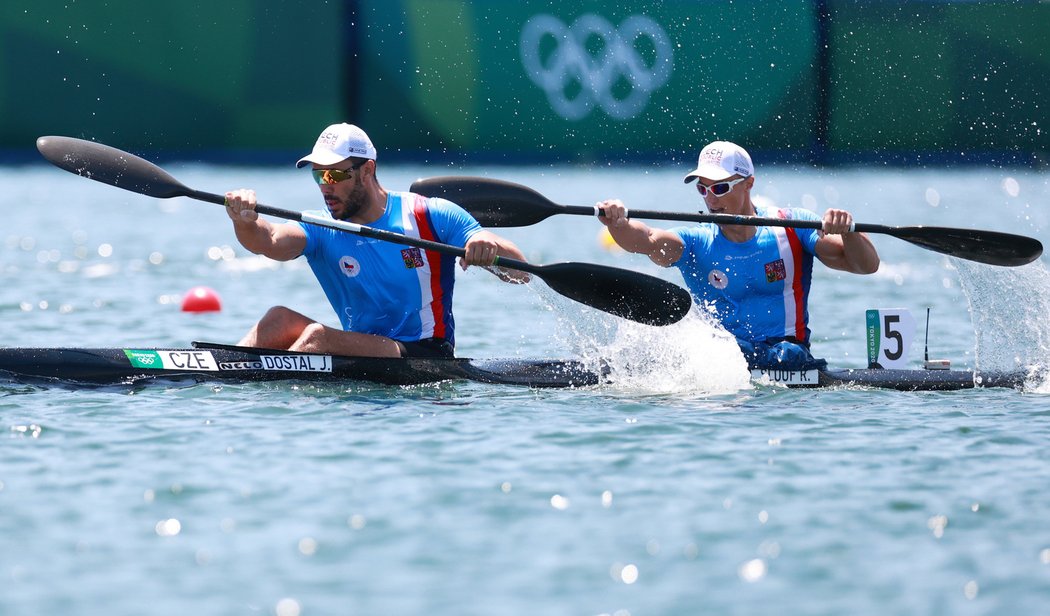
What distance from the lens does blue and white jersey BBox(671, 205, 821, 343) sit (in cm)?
876

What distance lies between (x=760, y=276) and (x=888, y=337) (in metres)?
0.91

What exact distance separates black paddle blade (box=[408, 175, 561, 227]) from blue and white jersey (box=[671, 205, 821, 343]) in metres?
1.05

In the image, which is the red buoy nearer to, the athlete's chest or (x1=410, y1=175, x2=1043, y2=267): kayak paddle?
(x1=410, y1=175, x2=1043, y2=267): kayak paddle

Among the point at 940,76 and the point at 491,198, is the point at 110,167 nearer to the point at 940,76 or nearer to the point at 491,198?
the point at 491,198

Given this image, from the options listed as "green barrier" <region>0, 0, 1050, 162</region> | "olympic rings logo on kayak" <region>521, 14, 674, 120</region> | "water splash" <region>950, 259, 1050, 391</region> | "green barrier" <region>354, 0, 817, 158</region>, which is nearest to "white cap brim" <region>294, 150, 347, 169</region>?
"water splash" <region>950, 259, 1050, 391</region>

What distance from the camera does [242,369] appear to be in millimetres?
8297

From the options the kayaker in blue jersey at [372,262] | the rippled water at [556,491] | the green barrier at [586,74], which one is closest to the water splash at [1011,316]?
the rippled water at [556,491]

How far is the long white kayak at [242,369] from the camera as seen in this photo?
825 cm

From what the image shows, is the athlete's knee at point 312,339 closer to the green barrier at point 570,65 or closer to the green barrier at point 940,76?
the green barrier at point 570,65

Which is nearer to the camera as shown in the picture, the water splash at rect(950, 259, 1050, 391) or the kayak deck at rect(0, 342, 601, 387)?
the kayak deck at rect(0, 342, 601, 387)

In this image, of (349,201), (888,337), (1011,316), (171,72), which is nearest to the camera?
(349,201)

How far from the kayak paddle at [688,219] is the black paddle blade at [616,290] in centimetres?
35

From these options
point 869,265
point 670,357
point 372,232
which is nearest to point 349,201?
point 372,232

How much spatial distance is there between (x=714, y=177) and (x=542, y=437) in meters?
2.23
